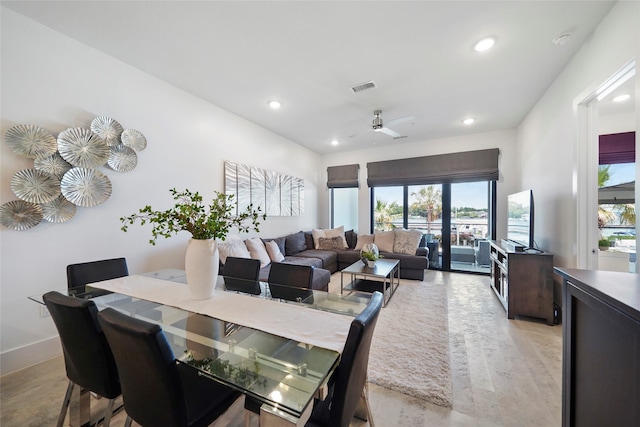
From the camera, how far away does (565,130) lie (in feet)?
8.35

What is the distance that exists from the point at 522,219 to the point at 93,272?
4750mm

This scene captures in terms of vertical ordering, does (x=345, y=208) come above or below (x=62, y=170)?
below

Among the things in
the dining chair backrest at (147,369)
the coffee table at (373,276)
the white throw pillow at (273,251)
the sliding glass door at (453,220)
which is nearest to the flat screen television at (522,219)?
the sliding glass door at (453,220)

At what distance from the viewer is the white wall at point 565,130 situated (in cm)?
175

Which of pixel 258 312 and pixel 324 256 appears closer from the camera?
pixel 258 312

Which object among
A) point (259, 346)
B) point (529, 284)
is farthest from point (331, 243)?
point (259, 346)

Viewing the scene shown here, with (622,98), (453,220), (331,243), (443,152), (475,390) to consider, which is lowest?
(475,390)

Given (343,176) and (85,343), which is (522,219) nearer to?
(343,176)

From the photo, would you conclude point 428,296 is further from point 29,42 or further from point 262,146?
point 29,42

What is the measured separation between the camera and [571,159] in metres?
2.40

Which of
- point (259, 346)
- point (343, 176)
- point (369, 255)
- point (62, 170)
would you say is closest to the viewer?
point (259, 346)

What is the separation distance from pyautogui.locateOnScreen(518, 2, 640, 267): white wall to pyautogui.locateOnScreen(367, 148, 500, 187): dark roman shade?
2.69 ft

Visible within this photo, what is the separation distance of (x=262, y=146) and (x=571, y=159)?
13.7 ft

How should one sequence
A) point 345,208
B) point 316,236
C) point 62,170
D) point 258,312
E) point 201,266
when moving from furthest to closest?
point 345,208 → point 316,236 → point 62,170 → point 201,266 → point 258,312
